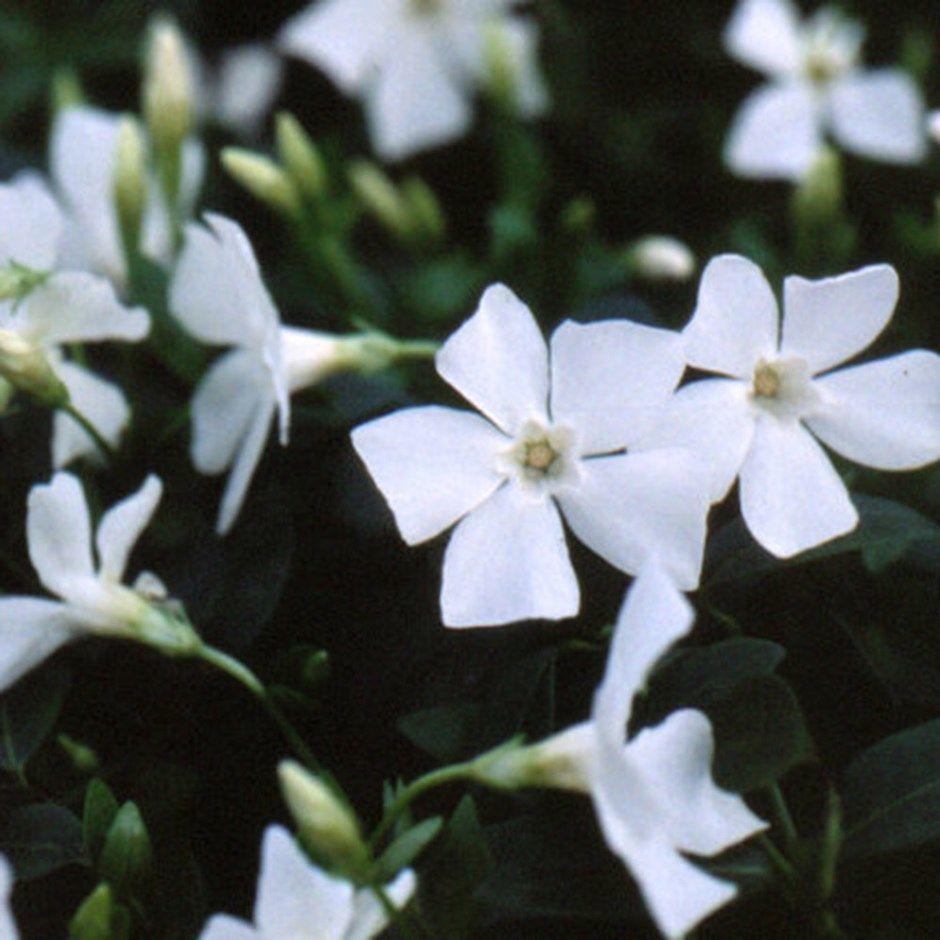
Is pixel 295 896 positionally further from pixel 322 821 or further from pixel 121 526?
pixel 121 526

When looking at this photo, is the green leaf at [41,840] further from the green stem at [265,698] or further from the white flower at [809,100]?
the white flower at [809,100]

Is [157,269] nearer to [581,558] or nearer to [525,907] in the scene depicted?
[581,558]

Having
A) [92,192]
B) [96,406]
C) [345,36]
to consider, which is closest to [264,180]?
[92,192]

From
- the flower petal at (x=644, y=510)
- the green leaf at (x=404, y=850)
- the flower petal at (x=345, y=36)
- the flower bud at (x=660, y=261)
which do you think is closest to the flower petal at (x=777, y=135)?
the flower bud at (x=660, y=261)

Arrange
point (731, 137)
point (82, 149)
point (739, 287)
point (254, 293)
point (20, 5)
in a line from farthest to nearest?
1. point (20, 5)
2. point (731, 137)
3. point (82, 149)
4. point (254, 293)
5. point (739, 287)

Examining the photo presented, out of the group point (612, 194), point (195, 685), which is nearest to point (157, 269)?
Result: point (195, 685)

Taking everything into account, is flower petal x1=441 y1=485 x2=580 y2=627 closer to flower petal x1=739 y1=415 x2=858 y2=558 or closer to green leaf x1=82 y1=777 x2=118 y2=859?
flower petal x1=739 y1=415 x2=858 y2=558
